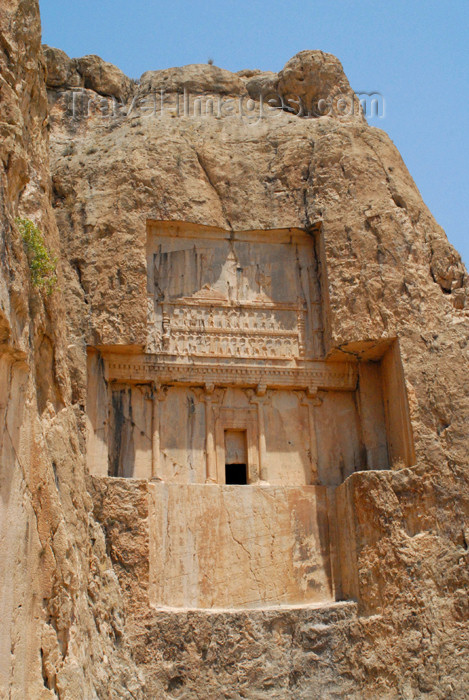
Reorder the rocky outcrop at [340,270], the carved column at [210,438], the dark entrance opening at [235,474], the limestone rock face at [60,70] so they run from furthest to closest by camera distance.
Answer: the limestone rock face at [60,70] → the dark entrance opening at [235,474] → the carved column at [210,438] → the rocky outcrop at [340,270]

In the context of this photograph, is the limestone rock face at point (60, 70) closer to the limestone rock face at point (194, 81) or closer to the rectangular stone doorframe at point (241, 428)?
the limestone rock face at point (194, 81)

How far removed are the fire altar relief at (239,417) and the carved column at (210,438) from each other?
21 mm

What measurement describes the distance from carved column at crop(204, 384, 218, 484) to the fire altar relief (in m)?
0.02

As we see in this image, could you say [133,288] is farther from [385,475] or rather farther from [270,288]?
[385,475]

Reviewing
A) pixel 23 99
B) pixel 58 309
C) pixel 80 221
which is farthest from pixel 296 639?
pixel 23 99

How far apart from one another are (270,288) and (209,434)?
2.93m

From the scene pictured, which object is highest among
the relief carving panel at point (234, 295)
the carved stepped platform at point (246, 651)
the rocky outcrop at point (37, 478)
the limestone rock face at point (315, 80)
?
the limestone rock face at point (315, 80)

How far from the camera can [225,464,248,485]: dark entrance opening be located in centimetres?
1585

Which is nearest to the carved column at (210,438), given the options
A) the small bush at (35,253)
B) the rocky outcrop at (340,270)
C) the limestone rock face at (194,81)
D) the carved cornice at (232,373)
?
the carved cornice at (232,373)

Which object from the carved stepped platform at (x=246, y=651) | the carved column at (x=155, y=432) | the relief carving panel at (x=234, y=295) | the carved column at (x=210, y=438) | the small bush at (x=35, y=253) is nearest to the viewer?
the small bush at (x=35, y=253)

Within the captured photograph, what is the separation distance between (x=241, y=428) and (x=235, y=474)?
992mm

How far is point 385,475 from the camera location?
14.2 m

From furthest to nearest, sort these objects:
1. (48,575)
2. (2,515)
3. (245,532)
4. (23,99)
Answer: (245,532) < (23,99) < (48,575) < (2,515)

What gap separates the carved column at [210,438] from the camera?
14.9m
